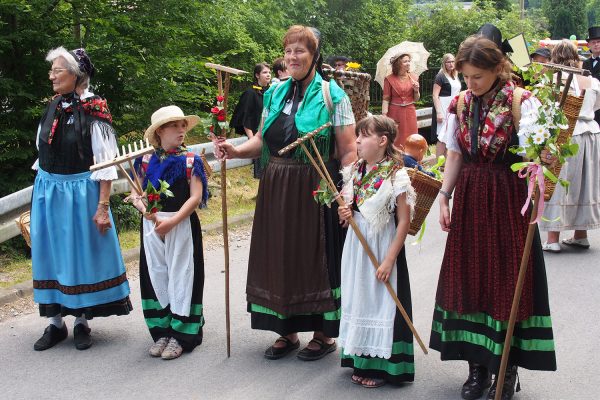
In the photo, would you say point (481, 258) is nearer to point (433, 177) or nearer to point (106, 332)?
point (433, 177)

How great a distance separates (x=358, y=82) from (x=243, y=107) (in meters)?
3.33

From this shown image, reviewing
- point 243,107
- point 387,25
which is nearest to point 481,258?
point 243,107

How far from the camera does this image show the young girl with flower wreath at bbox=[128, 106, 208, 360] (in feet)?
17.4

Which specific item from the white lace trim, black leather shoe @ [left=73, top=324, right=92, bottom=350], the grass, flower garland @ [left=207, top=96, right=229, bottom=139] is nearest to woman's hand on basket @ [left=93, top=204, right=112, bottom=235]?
black leather shoe @ [left=73, top=324, right=92, bottom=350]

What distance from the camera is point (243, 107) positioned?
10.2 metres

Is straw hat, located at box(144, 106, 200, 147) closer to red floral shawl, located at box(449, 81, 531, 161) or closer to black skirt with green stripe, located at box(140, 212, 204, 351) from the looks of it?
black skirt with green stripe, located at box(140, 212, 204, 351)

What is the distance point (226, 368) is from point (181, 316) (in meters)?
0.48

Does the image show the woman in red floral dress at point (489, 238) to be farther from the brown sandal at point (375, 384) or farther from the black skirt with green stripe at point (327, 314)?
the black skirt with green stripe at point (327, 314)

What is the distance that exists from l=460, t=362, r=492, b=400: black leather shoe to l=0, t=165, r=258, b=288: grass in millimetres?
3815

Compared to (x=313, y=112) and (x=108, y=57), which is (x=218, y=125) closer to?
(x=313, y=112)

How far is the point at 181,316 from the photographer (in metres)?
5.43

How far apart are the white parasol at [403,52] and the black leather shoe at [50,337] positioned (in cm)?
698

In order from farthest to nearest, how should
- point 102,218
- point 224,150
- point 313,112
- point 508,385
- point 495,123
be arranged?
point 102,218 < point 224,150 < point 313,112 < point 508,385 < point 495,123

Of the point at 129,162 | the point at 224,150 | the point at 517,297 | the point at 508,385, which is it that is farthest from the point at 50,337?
the point at 517,297
